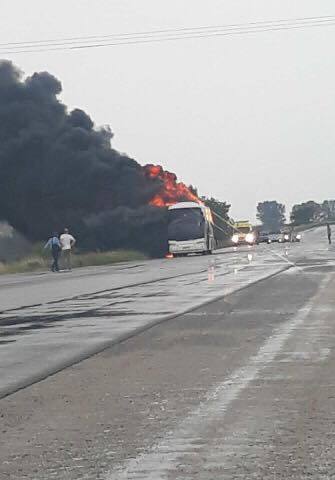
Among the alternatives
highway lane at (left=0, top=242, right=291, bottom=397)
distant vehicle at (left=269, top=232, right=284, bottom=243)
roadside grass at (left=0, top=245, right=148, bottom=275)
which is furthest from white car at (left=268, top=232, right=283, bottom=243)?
highway lane at (left=0, top=242, right=291, bottom=397)

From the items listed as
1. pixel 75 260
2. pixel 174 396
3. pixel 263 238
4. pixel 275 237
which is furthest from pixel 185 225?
pixel 174 396

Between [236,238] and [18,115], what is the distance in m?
36.1

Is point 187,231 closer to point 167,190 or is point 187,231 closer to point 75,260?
point 167,190

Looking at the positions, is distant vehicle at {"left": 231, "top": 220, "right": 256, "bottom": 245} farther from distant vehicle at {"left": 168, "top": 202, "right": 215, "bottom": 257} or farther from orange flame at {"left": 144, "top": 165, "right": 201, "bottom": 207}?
distant vehicle at {"left": 168, "top": 202, "right": 215, "bottom": 257}

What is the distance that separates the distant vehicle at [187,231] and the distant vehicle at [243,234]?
32.4 metres

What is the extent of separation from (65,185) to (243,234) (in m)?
37.1

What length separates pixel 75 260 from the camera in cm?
5084

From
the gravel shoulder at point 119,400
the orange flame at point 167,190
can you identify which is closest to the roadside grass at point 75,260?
the orange flame at point 167,190

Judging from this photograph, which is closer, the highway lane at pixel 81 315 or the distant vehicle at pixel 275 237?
the highway lane at pixel 81 315

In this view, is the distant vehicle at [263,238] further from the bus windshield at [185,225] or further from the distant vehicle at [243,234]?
the bus windshield at [185,225]

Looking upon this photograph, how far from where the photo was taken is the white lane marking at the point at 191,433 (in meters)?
5.71

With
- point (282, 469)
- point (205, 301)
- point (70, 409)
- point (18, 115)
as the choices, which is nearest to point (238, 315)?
point (205, 301)

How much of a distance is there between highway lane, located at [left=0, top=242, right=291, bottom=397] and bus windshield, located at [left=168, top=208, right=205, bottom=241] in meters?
32.9

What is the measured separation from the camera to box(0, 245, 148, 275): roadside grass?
150 feet
